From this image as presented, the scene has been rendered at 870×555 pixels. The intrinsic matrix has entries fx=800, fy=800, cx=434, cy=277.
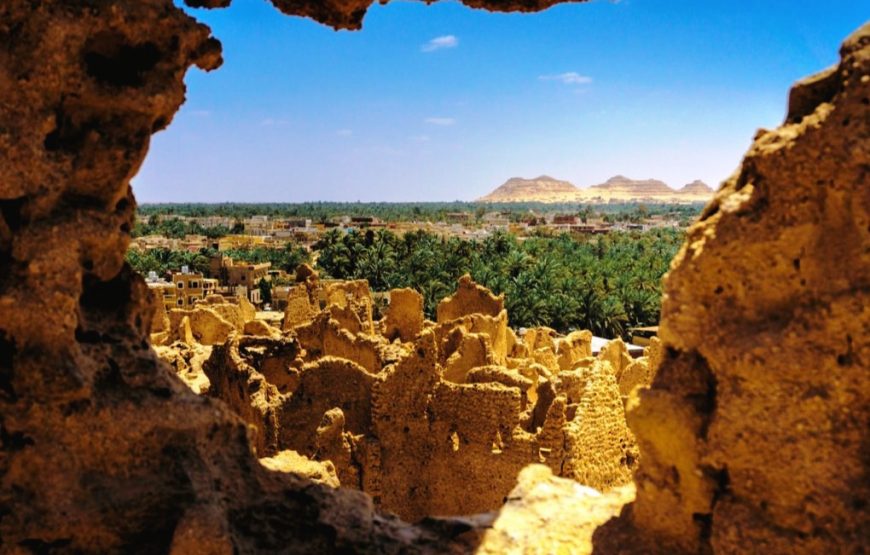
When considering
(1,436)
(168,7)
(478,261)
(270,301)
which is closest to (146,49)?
(168,7)

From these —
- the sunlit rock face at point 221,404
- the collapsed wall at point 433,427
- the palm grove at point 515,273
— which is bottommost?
the palm grove at point 515,273

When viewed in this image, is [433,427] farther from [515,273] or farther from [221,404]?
[515,273]

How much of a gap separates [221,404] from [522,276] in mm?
31741

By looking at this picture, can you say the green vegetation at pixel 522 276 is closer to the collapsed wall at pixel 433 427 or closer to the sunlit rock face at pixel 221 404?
the collapsed wall at pixel 433 427

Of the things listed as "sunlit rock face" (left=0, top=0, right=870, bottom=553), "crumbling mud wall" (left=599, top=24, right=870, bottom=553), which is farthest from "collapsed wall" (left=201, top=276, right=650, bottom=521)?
"crumbling mud wall" (left=599, top=24, right=870, bottom=553)

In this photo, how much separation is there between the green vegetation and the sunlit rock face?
26759 millimetres

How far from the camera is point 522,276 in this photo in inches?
1427

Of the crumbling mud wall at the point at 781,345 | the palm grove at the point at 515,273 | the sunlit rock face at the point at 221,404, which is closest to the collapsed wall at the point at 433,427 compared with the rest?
the sunlit rock face at the point at 221,404

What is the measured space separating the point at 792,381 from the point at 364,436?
5802mm

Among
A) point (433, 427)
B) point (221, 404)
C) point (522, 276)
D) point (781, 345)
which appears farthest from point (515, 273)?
point (781, 345)

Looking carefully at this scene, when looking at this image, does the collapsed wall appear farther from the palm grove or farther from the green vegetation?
the green vegetation

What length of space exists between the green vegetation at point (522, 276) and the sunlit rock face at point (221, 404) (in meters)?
26.8

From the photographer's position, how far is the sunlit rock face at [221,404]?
361cm

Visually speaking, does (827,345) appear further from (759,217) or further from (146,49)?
(146,49)
